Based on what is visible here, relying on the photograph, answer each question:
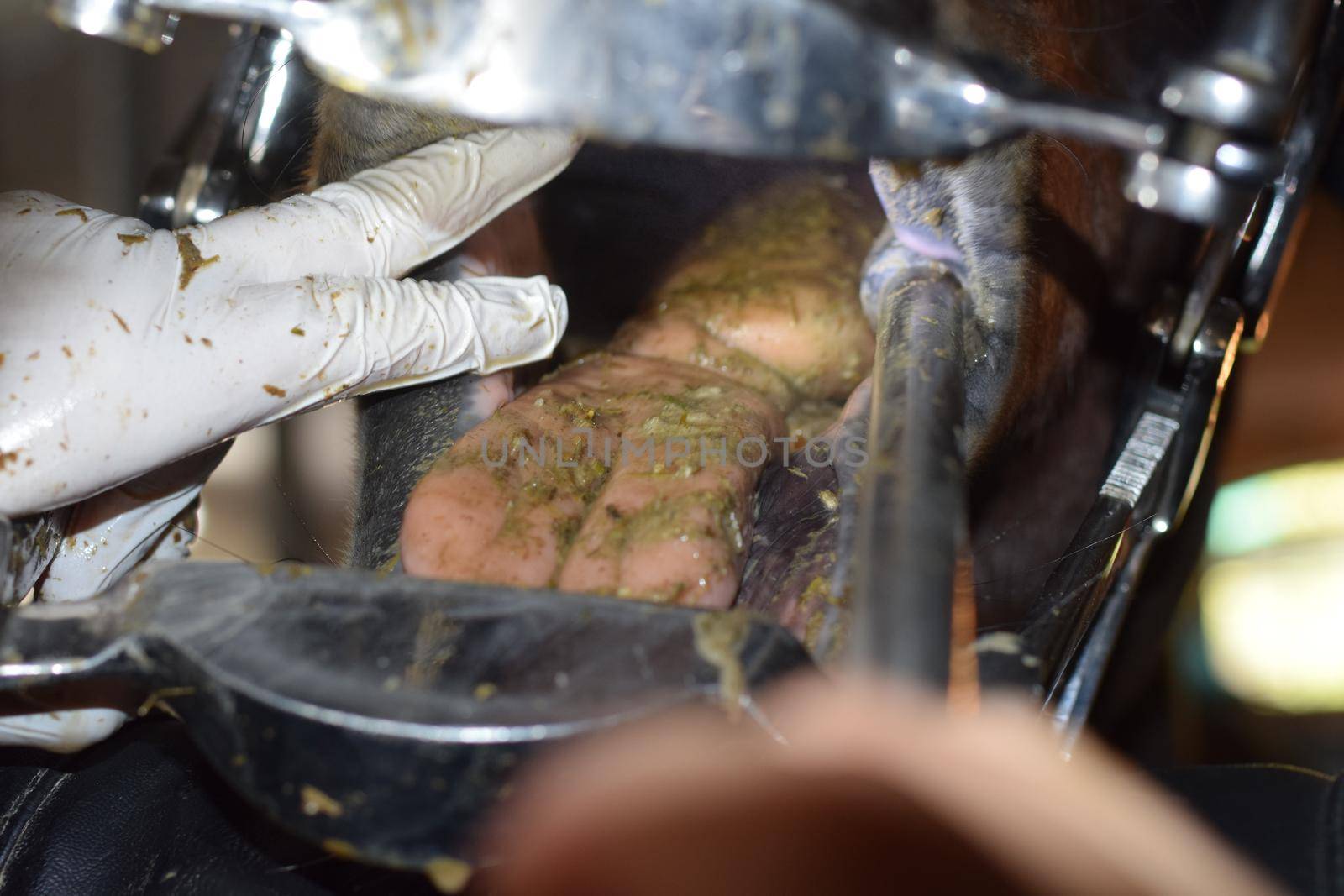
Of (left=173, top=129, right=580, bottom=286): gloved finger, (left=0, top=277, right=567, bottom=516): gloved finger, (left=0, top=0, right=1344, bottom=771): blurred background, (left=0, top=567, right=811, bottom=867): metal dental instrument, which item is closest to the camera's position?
(left=0, top=567, right=811, bottom=867): metal dental instrument

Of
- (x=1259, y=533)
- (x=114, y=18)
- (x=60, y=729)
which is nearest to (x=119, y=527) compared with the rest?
(x=60, y=729)

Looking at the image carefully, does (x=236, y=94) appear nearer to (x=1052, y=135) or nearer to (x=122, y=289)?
(x=122, y=289)

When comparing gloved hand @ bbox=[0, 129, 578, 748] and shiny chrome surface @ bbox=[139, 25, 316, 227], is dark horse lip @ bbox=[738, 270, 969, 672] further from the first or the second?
shiny chrome surface @ bbox=[139, 25, 316, 227]

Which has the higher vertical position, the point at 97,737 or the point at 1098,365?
the point at 1098,365

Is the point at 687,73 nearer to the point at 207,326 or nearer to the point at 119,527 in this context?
the point at 207,326

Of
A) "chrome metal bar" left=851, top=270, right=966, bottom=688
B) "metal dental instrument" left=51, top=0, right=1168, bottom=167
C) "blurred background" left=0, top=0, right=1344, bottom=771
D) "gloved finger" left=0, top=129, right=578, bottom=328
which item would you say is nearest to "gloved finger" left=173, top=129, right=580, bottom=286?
"gloved finger" left=0, top=129, right=578, bottom=328

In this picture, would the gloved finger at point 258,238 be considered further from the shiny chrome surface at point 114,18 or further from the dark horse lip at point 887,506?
the dark horse lip at point 887,506

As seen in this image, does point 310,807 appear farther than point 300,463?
No

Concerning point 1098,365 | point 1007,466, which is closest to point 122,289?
point 1007,466
